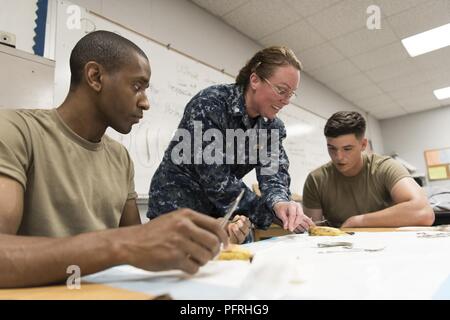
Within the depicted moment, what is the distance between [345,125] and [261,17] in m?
1.56

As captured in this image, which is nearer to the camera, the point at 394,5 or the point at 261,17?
the point at 394,5

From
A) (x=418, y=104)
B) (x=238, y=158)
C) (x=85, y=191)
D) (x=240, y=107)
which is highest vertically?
(x=418, y=104)

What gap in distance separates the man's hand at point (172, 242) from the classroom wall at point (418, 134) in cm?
603

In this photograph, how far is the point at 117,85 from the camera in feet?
2.73

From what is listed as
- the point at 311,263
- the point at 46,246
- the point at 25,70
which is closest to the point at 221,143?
the point at 311,263

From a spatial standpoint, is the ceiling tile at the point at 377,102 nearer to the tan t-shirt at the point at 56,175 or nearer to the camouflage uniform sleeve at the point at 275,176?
the camouflage uniform sleeve at the point at 275,176

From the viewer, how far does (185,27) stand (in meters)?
2.45

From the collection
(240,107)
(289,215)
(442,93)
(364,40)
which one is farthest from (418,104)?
(289,215)

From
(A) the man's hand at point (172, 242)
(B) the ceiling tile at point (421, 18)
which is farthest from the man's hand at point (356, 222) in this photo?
(B) the ceiling tile at point (421, 18)

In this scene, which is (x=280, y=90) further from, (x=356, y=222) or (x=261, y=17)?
(x=261, y=17)

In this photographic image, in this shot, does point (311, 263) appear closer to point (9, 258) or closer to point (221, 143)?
point (9, 258)

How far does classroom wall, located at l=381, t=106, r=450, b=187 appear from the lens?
5.41m

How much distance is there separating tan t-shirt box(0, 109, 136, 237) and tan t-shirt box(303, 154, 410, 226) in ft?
3.83

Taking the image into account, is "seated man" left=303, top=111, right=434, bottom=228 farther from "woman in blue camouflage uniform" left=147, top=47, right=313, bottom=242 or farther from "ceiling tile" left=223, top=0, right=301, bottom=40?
"ceiling tile" left=223, top=0, right=301, bottom=40
